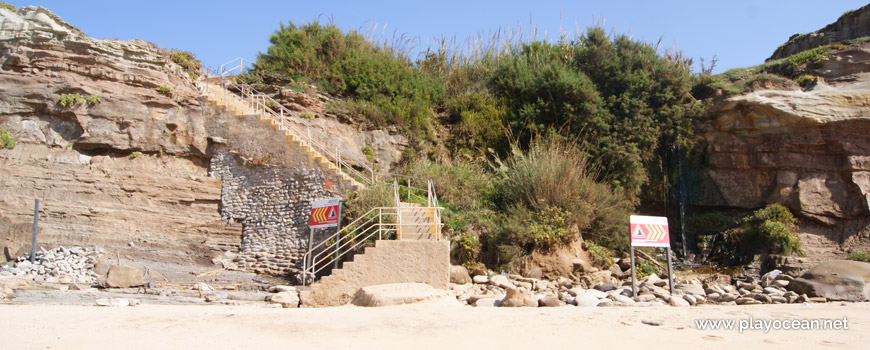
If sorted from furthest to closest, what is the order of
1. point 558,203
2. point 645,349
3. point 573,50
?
point 573,50 → point 558,203 → point 645,349

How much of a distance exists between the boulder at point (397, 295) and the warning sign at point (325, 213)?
3.26 m

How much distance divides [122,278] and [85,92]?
20.8 feet

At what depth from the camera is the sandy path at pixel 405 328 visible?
6.91 metres

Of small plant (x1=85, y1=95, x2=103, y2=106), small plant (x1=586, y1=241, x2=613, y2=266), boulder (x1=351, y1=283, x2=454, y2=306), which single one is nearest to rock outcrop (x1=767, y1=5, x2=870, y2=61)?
small plant (x1=586, y1=241, x2=613, y2=266)

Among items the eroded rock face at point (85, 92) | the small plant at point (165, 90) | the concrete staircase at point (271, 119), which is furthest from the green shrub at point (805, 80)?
the small plant at point (165, 90)

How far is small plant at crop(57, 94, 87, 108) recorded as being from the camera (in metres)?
15.1

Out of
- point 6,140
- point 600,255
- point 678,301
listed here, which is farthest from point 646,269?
point 6,140

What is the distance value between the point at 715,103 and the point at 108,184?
57.8 feet

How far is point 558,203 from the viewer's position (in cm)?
1445

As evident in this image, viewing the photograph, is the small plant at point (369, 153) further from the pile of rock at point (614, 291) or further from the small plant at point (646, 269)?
the small plant at point (646, 269)

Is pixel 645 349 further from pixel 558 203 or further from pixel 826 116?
pixel 826 116

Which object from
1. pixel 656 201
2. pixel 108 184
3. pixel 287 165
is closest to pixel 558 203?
pixel 656 201

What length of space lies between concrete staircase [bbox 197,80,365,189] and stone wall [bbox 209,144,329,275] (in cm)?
39

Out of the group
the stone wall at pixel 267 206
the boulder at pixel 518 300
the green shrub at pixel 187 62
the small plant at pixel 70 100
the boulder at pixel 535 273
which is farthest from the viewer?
the green shrub at pixel 187 62
